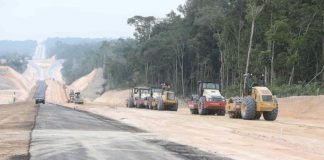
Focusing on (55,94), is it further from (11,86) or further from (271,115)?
(271,115)

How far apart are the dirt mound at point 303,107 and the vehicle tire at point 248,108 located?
7.23 m

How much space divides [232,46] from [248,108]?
52.5 m

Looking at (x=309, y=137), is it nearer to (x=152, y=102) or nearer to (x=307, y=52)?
(x=152, y=102)

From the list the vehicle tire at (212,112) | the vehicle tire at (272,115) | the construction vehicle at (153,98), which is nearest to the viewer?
the vehicle tire at (272,115)

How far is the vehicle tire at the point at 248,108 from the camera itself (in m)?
34.1

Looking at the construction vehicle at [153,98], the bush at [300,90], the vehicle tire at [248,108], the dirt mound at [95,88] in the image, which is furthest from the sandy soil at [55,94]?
the vehicle tire at [248,108]

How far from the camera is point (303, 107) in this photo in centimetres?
4472

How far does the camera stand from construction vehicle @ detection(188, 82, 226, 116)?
137 feet

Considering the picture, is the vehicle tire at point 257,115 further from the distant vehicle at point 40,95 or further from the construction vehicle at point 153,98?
the distant vehicle at point 40,95

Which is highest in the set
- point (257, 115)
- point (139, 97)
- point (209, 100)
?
point (139, 97)

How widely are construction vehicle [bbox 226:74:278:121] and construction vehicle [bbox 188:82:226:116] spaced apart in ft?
16.5

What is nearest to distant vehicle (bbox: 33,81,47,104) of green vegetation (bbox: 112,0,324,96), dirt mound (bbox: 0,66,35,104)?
dirt mound (bbox: 0,66,35,104)

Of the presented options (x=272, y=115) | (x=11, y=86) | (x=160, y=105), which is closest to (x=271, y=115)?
(x=272, y=115)

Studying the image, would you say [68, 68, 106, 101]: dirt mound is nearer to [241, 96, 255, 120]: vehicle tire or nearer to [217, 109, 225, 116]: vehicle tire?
[217, 109, 225, 116]: vehicle tire
